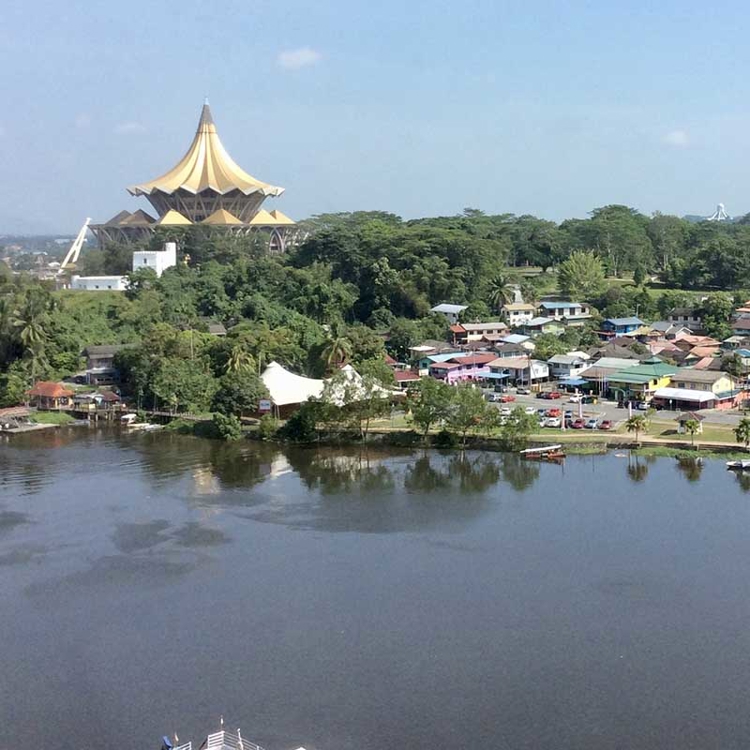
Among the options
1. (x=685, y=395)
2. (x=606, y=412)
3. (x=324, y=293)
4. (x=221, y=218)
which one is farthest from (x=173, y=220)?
(x=685, y=395)

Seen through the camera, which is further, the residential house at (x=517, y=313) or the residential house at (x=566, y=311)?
the residential house at (x=566, y=311)

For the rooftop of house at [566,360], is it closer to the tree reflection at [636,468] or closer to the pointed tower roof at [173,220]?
the tree reflection at [636,468]

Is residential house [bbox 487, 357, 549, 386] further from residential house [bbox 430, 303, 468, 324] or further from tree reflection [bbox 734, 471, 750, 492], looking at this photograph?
tree reflection [bbox 734, 471, 750, 492]

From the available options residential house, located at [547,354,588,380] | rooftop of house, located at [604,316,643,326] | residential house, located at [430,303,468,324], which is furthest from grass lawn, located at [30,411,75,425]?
rooftop of house, located at [604,316,643,326]

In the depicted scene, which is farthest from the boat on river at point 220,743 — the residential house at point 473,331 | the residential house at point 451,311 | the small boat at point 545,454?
the residential house at point 451,311

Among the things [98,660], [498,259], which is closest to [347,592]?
[98,660]

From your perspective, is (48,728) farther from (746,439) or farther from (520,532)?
(746,439)
